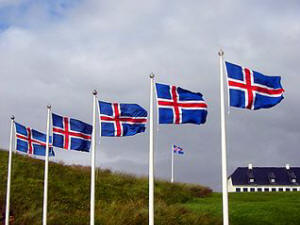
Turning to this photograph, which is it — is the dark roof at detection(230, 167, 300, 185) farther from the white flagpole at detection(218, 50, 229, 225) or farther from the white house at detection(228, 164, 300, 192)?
the white flagpole at detection(218, 50, 229, 225)

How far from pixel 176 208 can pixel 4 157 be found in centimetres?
1932

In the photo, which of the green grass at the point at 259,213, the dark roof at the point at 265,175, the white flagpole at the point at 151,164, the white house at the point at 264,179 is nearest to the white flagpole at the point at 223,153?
the white flagpole at the point at 151,164


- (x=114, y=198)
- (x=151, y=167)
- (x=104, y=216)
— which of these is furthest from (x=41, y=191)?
(x=151, y=167)

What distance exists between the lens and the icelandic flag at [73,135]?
2339cm

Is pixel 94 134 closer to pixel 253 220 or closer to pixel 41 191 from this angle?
pixel 253 220

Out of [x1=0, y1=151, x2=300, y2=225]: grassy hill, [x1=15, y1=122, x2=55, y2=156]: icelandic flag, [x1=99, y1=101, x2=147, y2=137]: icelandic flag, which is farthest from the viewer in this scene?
[x1=0, y1=151, x2=300, y2=225]: grassy hill

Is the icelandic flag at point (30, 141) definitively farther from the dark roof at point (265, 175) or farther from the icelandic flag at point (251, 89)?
the dark roof at point (265, 175)

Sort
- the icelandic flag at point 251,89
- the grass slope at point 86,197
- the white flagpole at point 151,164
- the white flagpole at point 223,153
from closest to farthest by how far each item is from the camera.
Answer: the white flagpole at point 223,153, the icelandic flag at point 251,89, the white flagpole at point 151,164, the grass slope at point 86,197

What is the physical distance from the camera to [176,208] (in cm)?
2900

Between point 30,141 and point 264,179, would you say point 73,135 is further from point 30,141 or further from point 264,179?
point 264,179

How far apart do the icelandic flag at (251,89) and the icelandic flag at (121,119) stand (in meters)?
5.01

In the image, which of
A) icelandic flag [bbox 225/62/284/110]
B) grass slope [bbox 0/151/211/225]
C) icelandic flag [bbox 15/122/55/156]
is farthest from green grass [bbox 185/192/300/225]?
icelandic flag [bbox 225/62/284/110]

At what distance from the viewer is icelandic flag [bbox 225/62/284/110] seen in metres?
16.9

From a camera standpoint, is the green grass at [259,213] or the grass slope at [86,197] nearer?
the green grass at [259,213]
